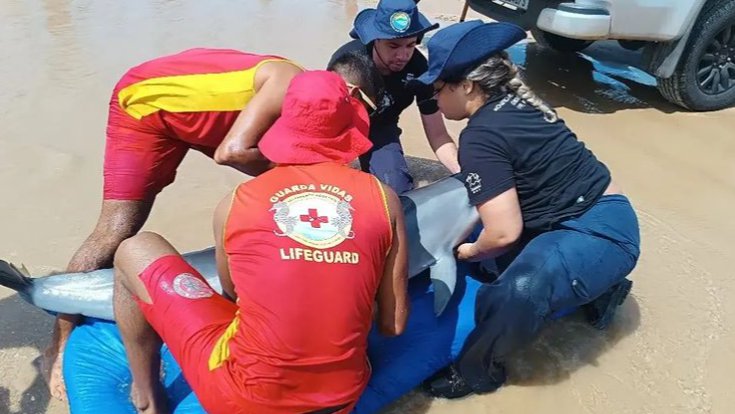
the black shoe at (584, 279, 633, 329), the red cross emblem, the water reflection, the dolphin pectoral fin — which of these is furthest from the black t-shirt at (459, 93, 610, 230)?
the water reflection

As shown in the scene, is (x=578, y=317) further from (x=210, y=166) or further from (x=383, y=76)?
(x=210, y=166)

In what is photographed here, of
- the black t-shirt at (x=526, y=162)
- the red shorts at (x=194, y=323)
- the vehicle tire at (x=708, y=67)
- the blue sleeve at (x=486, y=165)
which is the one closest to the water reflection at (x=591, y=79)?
the vehicle tire at (x=708, y=67)

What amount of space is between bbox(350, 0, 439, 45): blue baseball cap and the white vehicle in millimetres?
1916

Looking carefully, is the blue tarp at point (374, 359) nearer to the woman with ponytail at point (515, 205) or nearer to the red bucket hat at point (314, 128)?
the woman with ponytail at point (515, 205)

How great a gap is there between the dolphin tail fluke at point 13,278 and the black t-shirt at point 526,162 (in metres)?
1.79

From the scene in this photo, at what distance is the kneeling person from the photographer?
228 cm

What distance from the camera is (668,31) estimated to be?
551cm

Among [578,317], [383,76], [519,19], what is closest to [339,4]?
[519,19]

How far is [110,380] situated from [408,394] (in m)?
1.21

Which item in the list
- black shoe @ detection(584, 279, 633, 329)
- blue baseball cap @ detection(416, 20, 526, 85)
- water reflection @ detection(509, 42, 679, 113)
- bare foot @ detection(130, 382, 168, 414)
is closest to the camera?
bare foot @ detection(130, 382, 168, 414)

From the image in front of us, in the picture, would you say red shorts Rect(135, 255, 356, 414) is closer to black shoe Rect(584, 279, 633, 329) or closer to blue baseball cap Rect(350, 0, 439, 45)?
black shoe Rect(584, 279, 633, 329)

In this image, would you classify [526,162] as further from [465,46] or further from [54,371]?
[54,371]

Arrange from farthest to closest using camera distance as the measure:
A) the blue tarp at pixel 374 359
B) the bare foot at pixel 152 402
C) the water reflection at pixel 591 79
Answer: the water reflection at pixel 591 79, the blue tarp at pixel 374 359, the bare foot at pixel 152 402

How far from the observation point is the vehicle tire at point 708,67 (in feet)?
18.5
